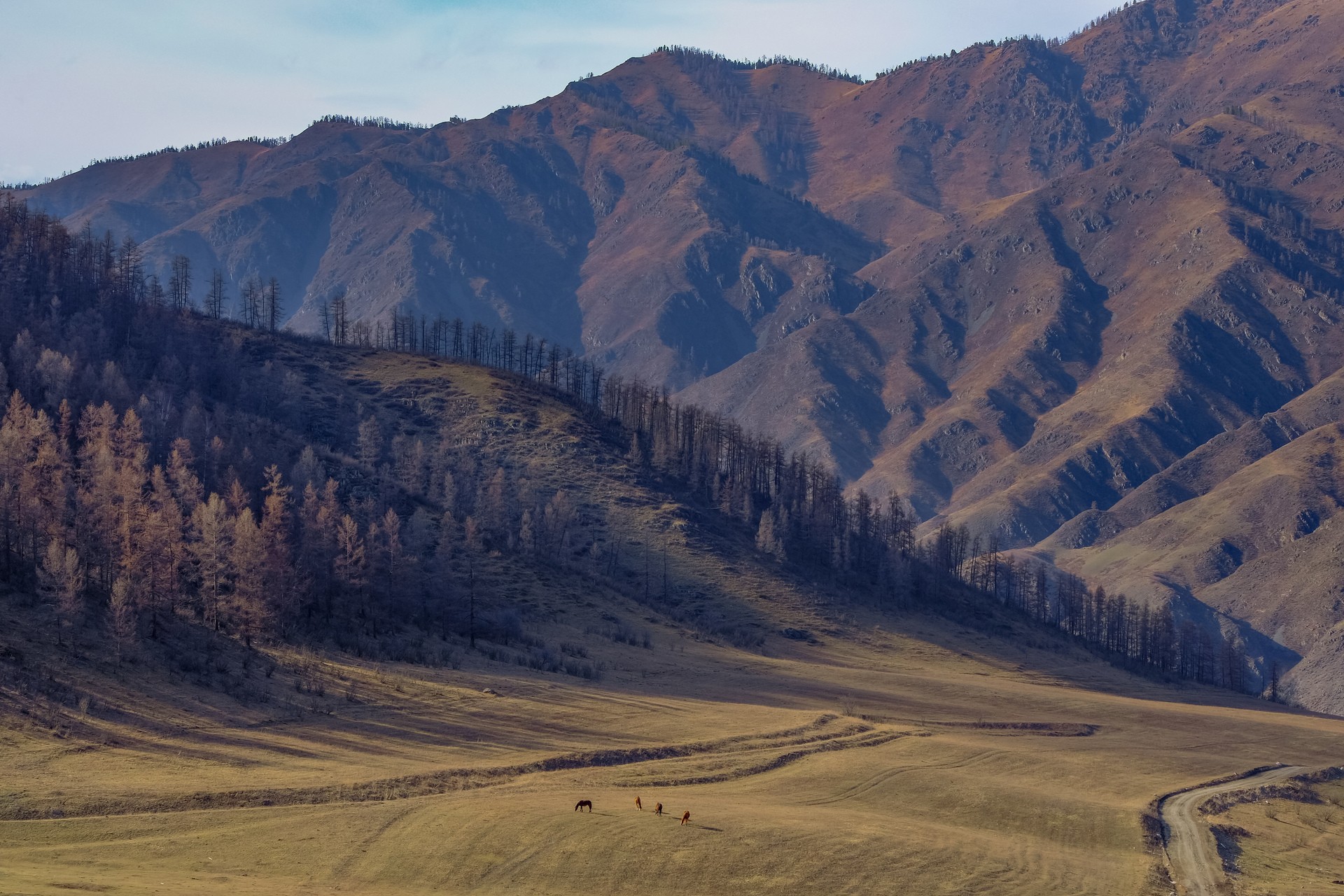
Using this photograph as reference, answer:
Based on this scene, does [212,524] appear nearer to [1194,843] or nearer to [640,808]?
[640,808]

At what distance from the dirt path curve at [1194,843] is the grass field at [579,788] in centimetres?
206

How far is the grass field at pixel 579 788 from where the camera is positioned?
62.0 metres

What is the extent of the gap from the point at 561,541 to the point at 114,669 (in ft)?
339

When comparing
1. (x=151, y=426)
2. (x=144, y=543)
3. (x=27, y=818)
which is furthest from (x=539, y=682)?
(x=151, y=426)

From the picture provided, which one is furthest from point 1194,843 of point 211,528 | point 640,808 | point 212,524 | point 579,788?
point 212,524

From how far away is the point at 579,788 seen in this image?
79875 millimetres

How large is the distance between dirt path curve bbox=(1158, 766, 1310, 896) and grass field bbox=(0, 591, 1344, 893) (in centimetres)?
206

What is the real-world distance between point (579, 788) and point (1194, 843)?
39289 millimetres

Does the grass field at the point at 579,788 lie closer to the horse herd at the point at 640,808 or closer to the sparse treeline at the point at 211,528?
the horse herd at the point at 640,808

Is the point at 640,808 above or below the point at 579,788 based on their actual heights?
above

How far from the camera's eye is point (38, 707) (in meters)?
80.3

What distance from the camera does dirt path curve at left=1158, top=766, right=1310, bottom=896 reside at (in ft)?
244

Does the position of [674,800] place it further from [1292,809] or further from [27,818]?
[1292,809]

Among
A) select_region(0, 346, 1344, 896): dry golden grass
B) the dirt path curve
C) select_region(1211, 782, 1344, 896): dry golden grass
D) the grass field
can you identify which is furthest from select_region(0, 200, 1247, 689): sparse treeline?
select_region(1211, 782, 1344, 896): dry golden grass
